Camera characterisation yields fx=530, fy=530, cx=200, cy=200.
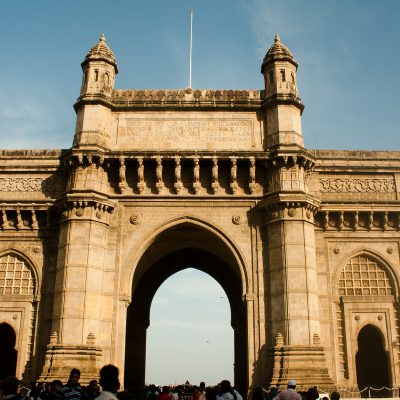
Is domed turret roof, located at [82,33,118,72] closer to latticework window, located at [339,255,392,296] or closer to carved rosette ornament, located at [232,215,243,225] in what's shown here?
carved rosette ornament, located at [232,215,243,225]

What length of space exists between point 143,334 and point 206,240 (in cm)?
706

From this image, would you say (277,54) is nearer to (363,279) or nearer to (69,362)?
(363,279)

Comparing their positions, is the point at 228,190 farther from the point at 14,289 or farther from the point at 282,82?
the point at 14,289

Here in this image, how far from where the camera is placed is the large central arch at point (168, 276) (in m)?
25.8

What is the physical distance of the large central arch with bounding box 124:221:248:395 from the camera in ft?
84.7

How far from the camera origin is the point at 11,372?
82.8ft

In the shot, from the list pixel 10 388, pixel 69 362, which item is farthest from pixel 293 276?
pixel 10 388

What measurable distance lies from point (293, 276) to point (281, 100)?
26.0ft

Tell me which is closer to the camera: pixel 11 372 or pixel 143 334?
pixel 11 372

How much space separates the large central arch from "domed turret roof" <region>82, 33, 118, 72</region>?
882 cm

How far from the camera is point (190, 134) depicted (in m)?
24.1

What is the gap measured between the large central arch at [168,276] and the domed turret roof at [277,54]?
876cm

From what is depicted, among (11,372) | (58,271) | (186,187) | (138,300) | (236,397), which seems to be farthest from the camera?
(138,300)

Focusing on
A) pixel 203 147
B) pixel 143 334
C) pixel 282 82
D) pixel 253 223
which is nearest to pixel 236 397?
pixel 253 223
